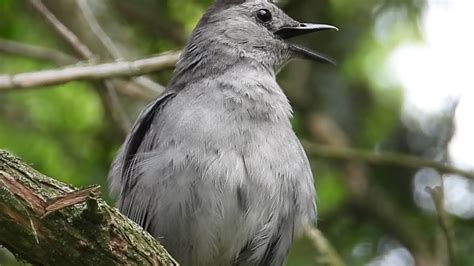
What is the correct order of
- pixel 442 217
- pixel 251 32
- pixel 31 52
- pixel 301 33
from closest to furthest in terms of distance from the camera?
1. pixel 442 217
2. pixel 251 32
3. pixel 301 33
4. pixel 31 52

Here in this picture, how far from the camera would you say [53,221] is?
3.68 metres

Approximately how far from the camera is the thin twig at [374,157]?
23.7ft

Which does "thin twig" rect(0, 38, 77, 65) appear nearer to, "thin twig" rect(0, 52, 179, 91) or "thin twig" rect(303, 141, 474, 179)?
"thin twig" rect(0, 52, 179, 91)

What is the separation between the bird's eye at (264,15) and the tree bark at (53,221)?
110 inches

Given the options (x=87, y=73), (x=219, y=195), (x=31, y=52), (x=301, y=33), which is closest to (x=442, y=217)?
(x=301, y=33)

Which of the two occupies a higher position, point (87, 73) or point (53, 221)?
point (87, 73)

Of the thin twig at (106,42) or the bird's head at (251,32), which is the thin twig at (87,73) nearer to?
the bird's head at (251,32)

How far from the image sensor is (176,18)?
8.30m

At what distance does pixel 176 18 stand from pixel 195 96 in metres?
3.05

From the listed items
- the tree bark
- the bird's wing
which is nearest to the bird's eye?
the bird's wing

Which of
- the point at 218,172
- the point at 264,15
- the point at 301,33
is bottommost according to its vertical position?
the point at 218,172

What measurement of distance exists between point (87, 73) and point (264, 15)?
1.24 metres

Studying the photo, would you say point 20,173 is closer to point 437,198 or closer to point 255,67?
point 255,67

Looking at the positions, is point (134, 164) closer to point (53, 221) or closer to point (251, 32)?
point (251, 32)
